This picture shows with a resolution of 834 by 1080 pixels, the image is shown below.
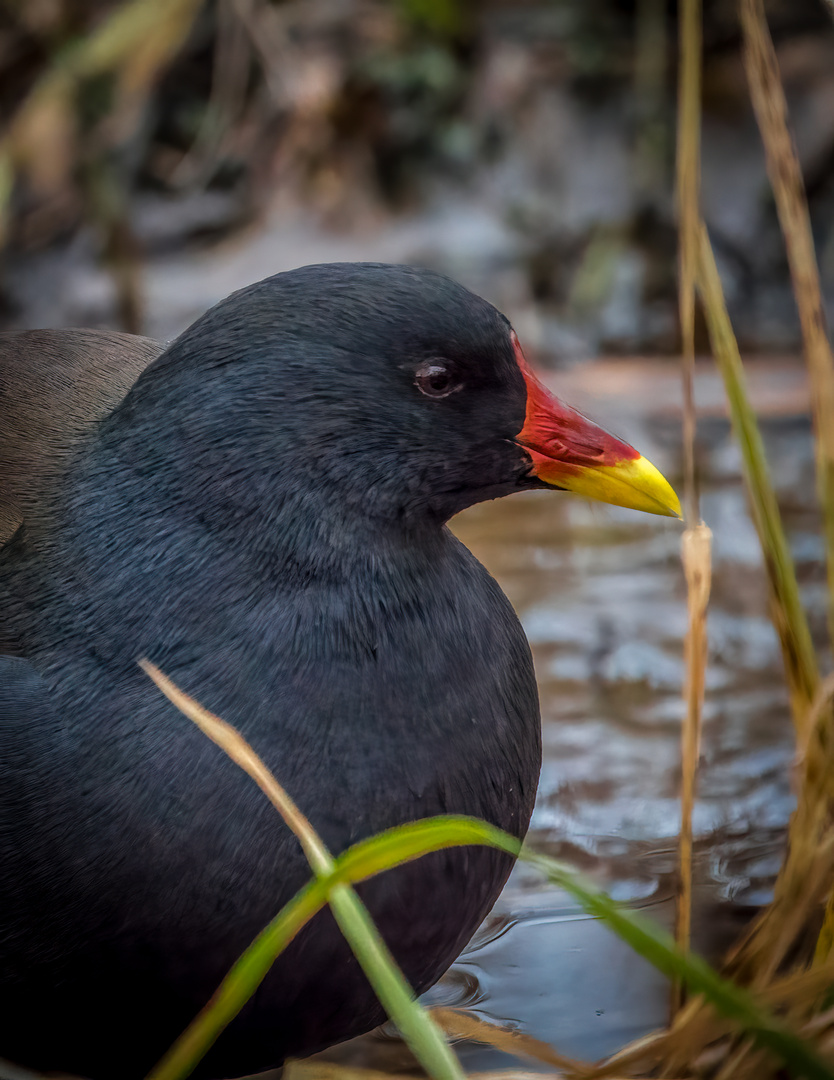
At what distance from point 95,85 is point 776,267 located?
8.72 ft

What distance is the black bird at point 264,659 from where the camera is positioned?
54.1 inches

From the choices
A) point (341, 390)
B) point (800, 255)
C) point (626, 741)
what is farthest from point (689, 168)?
point (626, 741)

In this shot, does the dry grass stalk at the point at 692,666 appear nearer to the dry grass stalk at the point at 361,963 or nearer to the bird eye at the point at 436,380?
the bird eye at the point at 436,380

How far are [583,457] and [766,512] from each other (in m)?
0.22

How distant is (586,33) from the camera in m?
5.20

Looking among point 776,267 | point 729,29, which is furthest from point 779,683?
point 729,29

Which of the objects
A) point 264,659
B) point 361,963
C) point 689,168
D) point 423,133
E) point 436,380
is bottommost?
point 361,963

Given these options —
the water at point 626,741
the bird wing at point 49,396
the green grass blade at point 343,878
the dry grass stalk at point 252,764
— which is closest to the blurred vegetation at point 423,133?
the water at point 626,741

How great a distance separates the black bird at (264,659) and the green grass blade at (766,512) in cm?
10

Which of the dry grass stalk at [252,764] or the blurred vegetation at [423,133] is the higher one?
the blurred vegetation at [423,133]

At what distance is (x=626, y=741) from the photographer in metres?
2.58

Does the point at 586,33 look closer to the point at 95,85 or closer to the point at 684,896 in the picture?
the point at 95,85

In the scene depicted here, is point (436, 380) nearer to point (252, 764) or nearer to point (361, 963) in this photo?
point (252, 764)

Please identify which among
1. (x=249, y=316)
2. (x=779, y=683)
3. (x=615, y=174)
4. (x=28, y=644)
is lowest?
(x=779, y=683)
